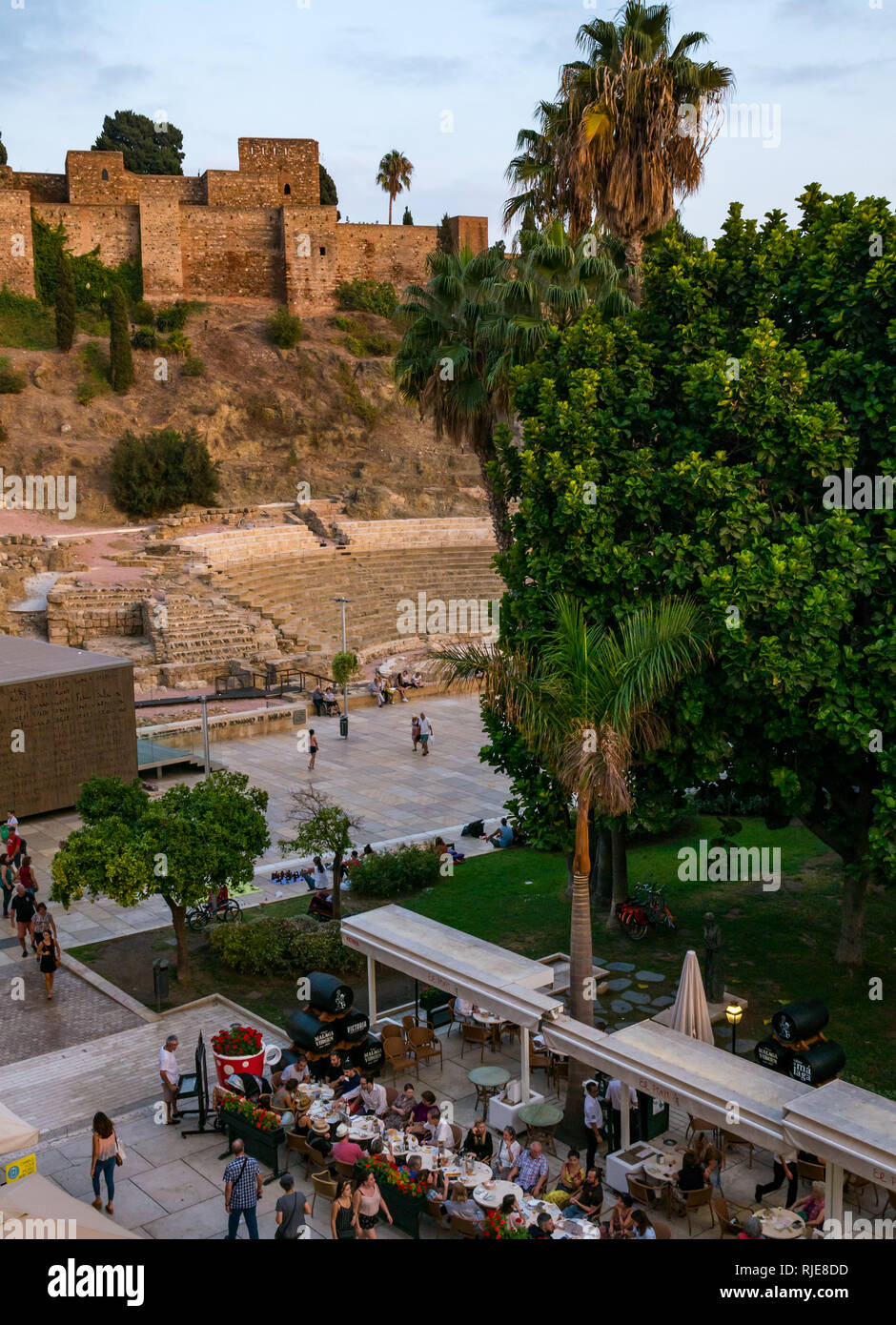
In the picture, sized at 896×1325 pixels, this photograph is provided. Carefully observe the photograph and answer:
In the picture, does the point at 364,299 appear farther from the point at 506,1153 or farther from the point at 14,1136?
the point at 14,1136

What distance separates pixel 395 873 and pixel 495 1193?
373 inches

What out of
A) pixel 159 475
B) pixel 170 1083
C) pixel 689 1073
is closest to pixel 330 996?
pixel 170 1083

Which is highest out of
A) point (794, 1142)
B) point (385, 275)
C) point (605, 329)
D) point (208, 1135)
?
point (385, 275)

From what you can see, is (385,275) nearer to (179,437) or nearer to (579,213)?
(179,437)

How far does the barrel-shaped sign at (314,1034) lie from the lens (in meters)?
13.2

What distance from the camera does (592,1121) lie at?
12219 mm

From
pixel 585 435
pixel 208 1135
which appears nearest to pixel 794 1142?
pixel 208 1135

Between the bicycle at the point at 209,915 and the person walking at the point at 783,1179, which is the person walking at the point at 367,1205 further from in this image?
the bicycle at the point at 209,915

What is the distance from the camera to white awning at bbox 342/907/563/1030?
40.6ft

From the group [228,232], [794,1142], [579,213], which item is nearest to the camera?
[794,1142]

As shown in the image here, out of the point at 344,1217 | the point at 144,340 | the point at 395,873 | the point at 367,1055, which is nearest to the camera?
the point at 344,1217

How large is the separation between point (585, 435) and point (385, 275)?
2618 inches

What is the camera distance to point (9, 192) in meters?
66.6

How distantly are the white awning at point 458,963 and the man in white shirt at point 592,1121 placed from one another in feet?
3.35
